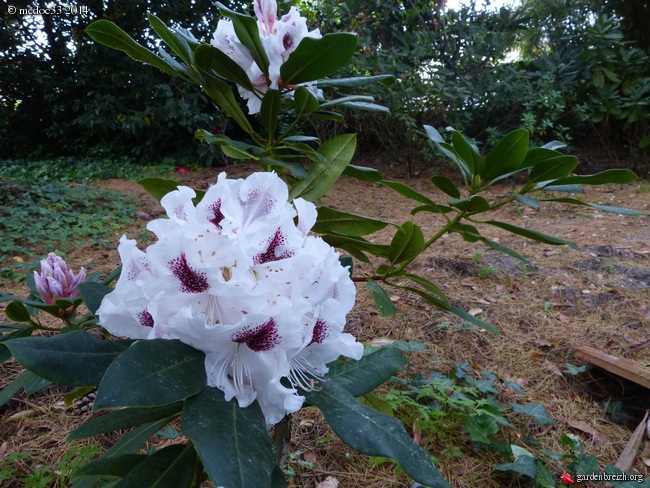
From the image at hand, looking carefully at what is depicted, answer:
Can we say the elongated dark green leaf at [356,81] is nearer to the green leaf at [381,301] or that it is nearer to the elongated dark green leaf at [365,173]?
the elongated dark green leaf at [365,173]

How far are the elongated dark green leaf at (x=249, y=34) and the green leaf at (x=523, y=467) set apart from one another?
139cm

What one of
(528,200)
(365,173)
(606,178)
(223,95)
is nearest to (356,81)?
(365,173)

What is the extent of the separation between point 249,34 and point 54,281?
0.74m

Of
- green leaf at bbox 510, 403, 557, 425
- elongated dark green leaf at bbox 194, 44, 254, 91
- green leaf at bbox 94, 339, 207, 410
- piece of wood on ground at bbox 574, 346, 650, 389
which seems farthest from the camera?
piece of wood on ground at bbox 574, 346, 650, 389

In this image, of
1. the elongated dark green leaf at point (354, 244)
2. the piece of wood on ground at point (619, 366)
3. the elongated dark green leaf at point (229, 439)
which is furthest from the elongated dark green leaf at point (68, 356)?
the piece of wood on ground at point (619, 366)

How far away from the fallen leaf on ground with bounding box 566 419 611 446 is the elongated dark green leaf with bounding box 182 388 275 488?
1.66 m

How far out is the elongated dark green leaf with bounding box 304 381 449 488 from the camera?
2.11 feet

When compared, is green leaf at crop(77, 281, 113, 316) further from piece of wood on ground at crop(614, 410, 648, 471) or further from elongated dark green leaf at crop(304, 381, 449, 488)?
piece of wood on ground at crop(614, 410, 648, 471)

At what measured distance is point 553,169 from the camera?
3.48 feet

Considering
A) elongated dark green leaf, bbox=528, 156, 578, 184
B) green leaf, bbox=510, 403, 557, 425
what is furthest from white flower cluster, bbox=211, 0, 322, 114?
green leaf, bbox=510, 403, 557, 425

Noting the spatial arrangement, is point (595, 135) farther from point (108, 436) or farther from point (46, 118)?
point (46, 118)

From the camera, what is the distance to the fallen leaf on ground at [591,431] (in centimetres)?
176

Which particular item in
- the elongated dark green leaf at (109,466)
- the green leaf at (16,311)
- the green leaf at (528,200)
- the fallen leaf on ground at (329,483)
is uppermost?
the green leaf at (528,200)

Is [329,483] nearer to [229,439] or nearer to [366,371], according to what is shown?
[366,371]
